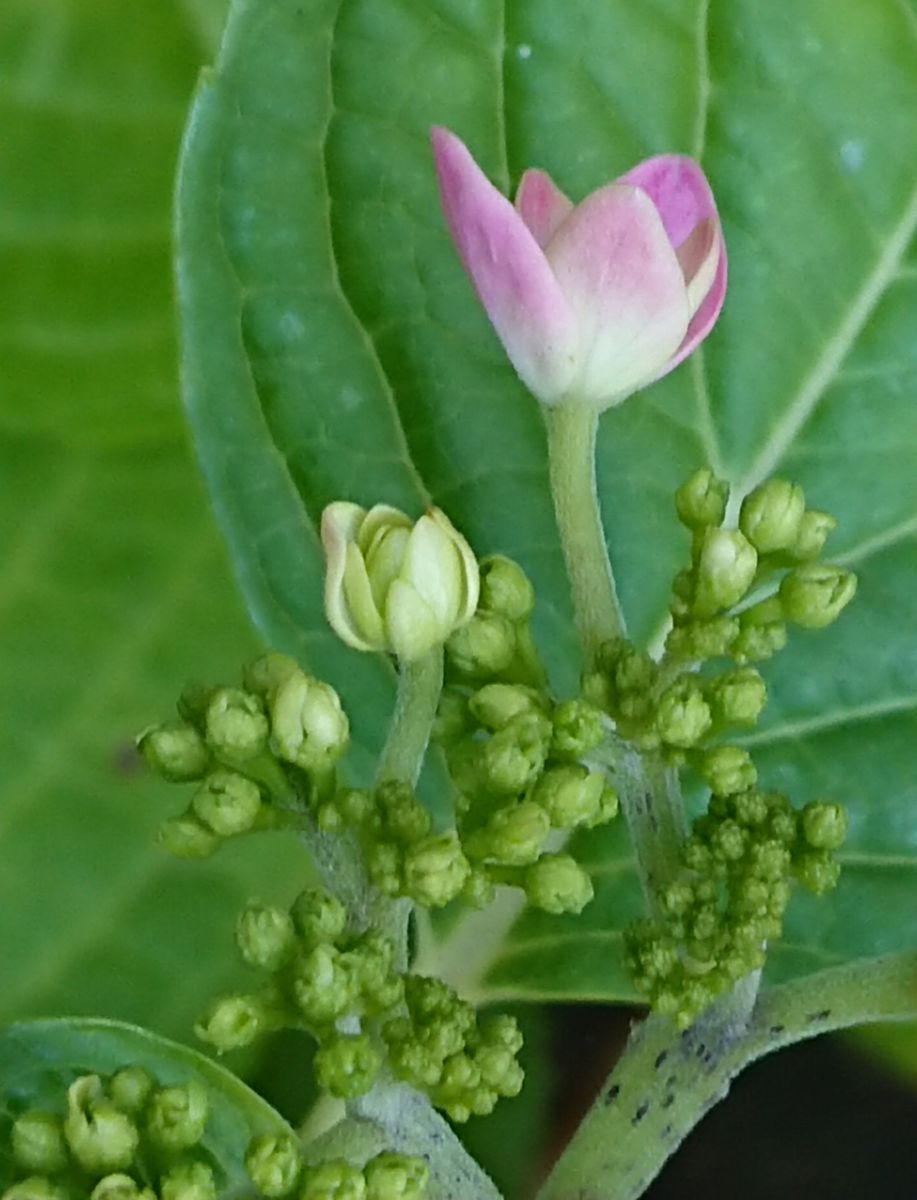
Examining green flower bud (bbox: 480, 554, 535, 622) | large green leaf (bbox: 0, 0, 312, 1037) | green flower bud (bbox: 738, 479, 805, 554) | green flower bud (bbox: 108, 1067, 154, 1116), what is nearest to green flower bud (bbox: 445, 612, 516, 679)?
green flower bud (bbox: 480, 554, 535, 622)

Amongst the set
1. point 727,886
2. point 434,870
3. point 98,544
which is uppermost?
point 434,870

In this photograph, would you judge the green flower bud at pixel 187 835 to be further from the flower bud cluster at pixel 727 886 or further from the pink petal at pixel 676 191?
the pink petal at pixel 676 191

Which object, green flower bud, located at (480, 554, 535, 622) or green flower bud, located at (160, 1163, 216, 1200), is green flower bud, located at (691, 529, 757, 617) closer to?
green flower bud, located at (480, 554, 535, 622)

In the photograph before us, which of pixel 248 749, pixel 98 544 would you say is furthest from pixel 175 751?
pixel 98 544

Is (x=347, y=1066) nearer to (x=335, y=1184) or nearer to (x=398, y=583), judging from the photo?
(x=335, y=1184)

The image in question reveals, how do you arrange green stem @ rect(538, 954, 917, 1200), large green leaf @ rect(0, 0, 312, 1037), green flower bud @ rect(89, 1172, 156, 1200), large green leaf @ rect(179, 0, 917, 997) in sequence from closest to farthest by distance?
green flower bud @ rect(89, 1172, 156, 1200)
green stem @ rect(538, 954, 917, 1200)
large green leaf @ rect(179, 0, 917, 997)
large green leaf @ rect(0, 0, 312, 1037)

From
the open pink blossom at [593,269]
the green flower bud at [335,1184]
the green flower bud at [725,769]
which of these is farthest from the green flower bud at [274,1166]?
the open pink blossom at [593,269]

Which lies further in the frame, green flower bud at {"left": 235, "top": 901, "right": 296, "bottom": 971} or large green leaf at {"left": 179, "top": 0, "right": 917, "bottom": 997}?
large green leaf at {"left": 179, "top": 0, "right": 917, "bottom": 997}

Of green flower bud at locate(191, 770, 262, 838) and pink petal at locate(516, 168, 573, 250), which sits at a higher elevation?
pink petal at locate(516, 168, 573, 250)
